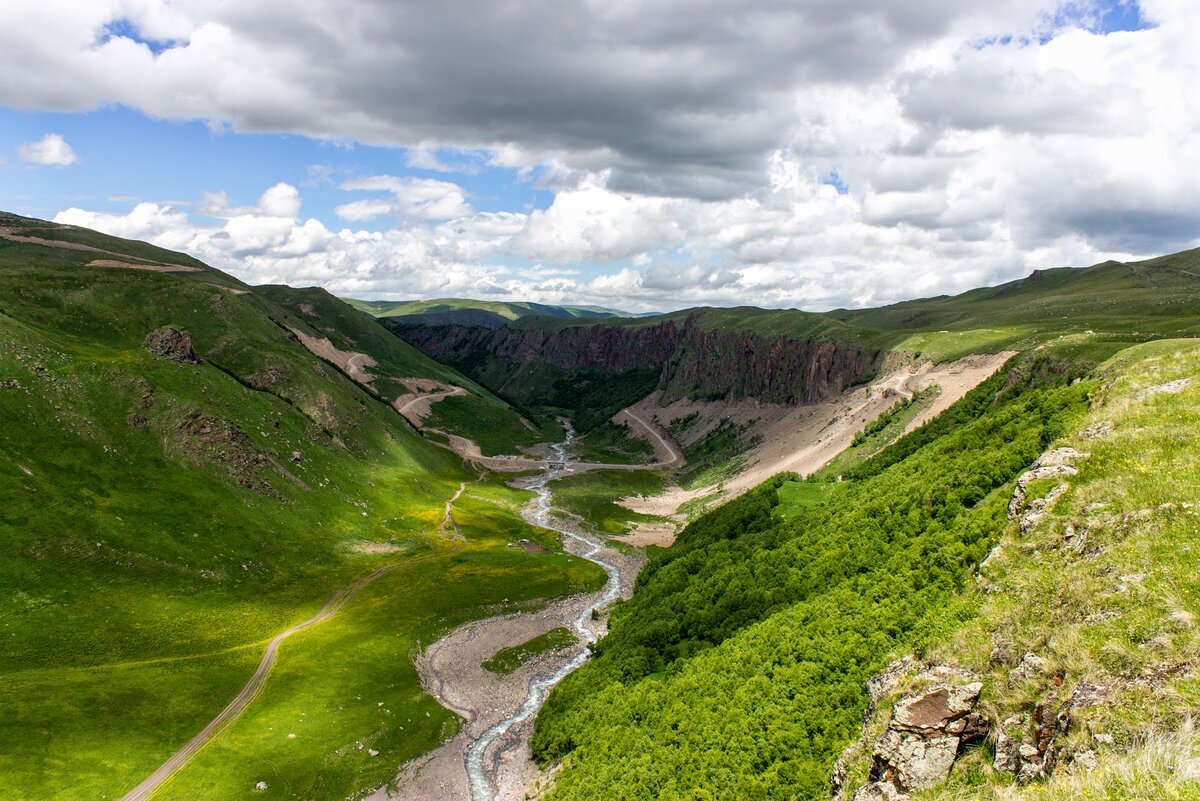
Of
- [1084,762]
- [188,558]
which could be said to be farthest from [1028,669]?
[188,558]

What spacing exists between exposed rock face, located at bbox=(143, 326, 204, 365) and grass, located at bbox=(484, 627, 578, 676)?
89.4 m

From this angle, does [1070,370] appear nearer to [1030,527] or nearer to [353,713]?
[1030,527]

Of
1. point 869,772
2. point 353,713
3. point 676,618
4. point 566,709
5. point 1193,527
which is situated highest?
point 1193,527

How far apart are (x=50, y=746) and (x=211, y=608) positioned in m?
28.0

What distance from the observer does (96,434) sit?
90.1 meters

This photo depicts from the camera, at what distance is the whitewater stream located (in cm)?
5084

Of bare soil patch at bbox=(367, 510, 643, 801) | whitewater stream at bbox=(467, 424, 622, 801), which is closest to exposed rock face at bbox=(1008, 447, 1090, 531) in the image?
bare soil patch at bbox=(367, 510, 643, 801)

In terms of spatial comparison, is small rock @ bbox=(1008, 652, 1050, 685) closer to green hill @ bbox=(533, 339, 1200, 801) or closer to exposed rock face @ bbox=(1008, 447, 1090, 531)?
green hill @ bbox=(533, 339, 1200, 801)

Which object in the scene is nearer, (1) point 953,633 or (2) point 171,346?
(1) point 953,633

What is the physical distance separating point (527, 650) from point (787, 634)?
41.4 meters

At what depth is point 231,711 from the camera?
186 feet

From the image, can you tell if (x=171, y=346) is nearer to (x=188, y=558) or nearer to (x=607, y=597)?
(x=188, y=558)

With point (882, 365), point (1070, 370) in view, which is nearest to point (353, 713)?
point (1070, 370)

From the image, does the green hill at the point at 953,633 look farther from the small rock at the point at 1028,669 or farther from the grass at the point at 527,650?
the grass at the point at 527,650
